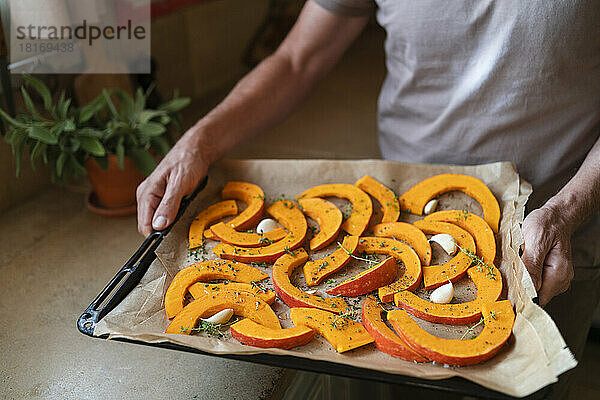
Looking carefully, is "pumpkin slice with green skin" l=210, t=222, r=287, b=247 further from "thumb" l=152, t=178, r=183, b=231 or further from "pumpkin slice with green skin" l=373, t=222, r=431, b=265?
"pumpkin slice with green skin" l=373, t=222, r=431, b=265

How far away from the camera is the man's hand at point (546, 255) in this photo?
3.72 feet

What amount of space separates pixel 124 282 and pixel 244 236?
0.95ft

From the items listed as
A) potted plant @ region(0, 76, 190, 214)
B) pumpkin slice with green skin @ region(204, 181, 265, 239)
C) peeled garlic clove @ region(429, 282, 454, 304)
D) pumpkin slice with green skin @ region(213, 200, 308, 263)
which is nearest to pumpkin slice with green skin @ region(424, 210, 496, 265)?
peeled garlic clove @ region(429, 282, 454, 304)

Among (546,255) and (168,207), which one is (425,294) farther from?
(168,207)

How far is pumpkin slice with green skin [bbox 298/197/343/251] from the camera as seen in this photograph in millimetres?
1345

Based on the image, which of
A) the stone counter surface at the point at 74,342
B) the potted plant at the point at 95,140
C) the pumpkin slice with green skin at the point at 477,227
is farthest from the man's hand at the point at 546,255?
the potted plant at the point at 95,140

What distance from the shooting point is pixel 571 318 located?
1.50 meters

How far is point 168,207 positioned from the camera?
137 centimetres

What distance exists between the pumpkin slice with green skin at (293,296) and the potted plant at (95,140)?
67 cm

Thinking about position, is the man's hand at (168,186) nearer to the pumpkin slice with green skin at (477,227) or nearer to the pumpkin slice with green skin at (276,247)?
the pumpkin slice with green skin at (276,247)

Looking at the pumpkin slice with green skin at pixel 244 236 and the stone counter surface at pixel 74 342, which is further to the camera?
the pumpkin slice with green skin at pixel 244 236

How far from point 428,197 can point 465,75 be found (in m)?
0.31

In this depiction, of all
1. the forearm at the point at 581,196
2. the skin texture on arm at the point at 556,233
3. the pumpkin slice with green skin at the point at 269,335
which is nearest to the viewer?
the pumpkin slice with green skin at the point at 269,335

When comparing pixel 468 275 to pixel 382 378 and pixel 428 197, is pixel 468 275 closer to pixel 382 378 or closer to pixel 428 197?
pixel 428 197
